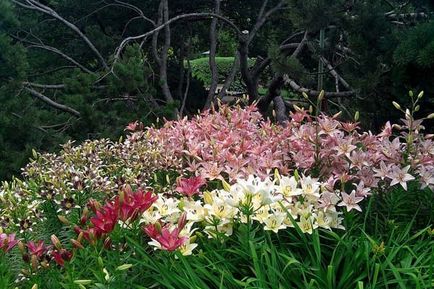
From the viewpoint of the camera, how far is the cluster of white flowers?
2322mm

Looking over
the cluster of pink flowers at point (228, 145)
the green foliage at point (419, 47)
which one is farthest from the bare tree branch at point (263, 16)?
the cluster of pink flowers at point (228, 145)

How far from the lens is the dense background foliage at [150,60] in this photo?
494cm

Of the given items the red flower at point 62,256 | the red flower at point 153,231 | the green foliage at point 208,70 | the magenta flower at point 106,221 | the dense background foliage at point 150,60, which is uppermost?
the magenta flower at point 106,221

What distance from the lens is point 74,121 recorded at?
6.52 metres

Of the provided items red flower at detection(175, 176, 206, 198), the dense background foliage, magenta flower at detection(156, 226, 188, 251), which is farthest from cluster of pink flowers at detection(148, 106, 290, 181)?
the dense background foliage

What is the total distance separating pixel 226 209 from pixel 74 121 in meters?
4.51

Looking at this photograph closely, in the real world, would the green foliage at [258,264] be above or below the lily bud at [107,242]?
below

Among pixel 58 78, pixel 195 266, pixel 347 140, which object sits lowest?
pixel 58 78

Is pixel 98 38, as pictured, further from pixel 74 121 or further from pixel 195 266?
pixel 195 266

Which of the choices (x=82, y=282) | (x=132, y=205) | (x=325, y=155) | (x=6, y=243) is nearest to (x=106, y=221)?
(x=132, y=205)

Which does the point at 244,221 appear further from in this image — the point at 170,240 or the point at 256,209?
the point at 170,240

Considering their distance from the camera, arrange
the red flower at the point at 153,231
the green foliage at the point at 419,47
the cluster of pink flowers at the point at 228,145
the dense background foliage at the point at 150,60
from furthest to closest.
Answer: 1. the dense background foliage at the point at 150,60
2. the green foliage at the point at 419,47
3. the cluster of pink flowers at the point at 228,145
4. the red flower at the point at 153,231

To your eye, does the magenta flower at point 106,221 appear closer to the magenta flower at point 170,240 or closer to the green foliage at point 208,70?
the magenta flower at point 170,240

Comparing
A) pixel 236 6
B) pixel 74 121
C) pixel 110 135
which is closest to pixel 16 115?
pixel 74 121
